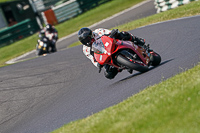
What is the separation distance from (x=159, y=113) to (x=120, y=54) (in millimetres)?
3560

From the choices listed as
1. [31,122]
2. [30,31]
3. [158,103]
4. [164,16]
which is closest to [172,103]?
[158,103]

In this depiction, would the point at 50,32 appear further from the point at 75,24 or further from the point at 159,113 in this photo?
the point at 159,113

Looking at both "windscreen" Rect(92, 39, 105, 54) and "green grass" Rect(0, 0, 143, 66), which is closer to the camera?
"windscreen" Rect(92, 39, 105, 54)

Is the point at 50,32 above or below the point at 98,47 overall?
below

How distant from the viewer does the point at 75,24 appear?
92.5ft

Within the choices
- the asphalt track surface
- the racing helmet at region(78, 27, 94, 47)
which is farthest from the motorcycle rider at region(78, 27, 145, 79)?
the asphalt track surface

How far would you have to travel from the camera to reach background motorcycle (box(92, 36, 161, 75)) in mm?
8117

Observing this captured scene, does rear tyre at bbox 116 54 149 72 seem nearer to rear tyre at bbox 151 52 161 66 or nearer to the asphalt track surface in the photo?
the asphalt track surface

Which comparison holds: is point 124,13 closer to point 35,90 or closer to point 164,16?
point 164,16

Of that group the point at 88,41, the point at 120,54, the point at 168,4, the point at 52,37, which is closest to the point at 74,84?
the point at 88,41

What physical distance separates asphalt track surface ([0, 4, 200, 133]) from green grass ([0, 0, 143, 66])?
11.7 metres

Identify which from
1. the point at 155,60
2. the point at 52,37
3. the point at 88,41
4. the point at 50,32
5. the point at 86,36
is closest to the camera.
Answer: the point at 86,36

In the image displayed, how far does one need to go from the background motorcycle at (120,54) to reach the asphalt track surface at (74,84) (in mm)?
307

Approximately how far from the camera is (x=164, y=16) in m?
16.8
